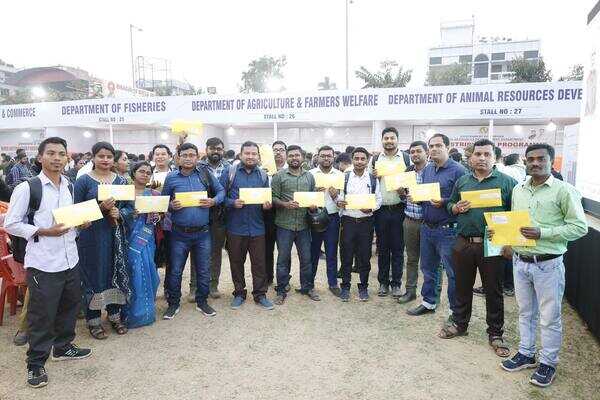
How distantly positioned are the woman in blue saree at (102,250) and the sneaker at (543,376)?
3917 mm

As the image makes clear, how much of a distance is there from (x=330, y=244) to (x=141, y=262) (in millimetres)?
2328

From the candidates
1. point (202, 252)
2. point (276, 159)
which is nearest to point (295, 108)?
point (276, 159)

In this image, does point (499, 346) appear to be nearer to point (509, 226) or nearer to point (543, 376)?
point (543, 376)

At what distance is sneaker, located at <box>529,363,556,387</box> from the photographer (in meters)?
3.18

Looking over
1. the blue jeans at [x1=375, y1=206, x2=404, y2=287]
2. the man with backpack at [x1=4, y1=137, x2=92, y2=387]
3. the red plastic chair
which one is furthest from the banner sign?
the man with backpack at [x1=4, y1=137, x2=92, y2=387]

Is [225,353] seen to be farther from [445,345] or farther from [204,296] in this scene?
[445,345]

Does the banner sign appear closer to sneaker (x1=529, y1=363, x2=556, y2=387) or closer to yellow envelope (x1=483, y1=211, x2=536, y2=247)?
yellow envelope (x1=483, y1=211, x2=536, y2=247)

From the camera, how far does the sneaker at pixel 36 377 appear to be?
10.4 ft

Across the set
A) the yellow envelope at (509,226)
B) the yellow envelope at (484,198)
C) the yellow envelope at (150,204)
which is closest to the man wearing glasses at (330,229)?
the yellow envelope at (484,198)

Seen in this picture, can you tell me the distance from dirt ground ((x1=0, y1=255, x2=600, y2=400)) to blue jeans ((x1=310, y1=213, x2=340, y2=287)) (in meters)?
0.72

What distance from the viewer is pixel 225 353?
12.2ft

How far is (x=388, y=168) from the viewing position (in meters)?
4.95

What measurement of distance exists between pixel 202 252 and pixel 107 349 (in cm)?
136

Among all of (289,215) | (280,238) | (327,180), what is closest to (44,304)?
(280,238)
